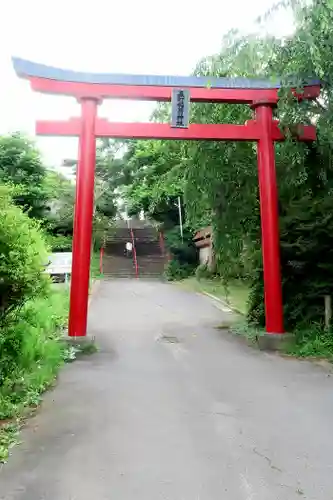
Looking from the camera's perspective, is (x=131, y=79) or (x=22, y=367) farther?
(x=131, y=79)

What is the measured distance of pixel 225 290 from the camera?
1402 cm

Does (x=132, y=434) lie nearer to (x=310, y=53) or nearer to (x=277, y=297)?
(x=277, y=297)

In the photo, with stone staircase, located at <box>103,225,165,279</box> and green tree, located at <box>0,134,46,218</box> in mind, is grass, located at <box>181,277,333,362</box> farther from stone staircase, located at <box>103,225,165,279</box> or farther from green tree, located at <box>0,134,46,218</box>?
stone staircase, located at <box>103,225,165,279</box>

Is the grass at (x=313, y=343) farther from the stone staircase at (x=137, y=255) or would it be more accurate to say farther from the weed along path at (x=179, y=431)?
the stone staircase at (x=137, y=255)

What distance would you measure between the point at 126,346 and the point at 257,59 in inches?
216

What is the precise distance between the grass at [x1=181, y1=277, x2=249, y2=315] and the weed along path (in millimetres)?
6442

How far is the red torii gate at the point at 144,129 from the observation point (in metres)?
8.73

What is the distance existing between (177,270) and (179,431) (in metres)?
21.9

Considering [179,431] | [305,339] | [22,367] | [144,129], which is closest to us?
[179,431]

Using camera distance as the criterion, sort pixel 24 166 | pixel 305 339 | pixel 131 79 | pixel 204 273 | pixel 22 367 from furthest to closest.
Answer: pixel 204 273 → pixel 24 166 → pixel 131 79 → pixel 305 339 → pixel 22 367

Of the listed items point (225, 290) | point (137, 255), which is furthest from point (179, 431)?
point (137, 255)

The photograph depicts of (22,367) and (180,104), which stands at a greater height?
(180,104)

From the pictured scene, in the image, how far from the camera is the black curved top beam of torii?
8.59 metres

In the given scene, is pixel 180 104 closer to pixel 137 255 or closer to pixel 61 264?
pixel 61 264
